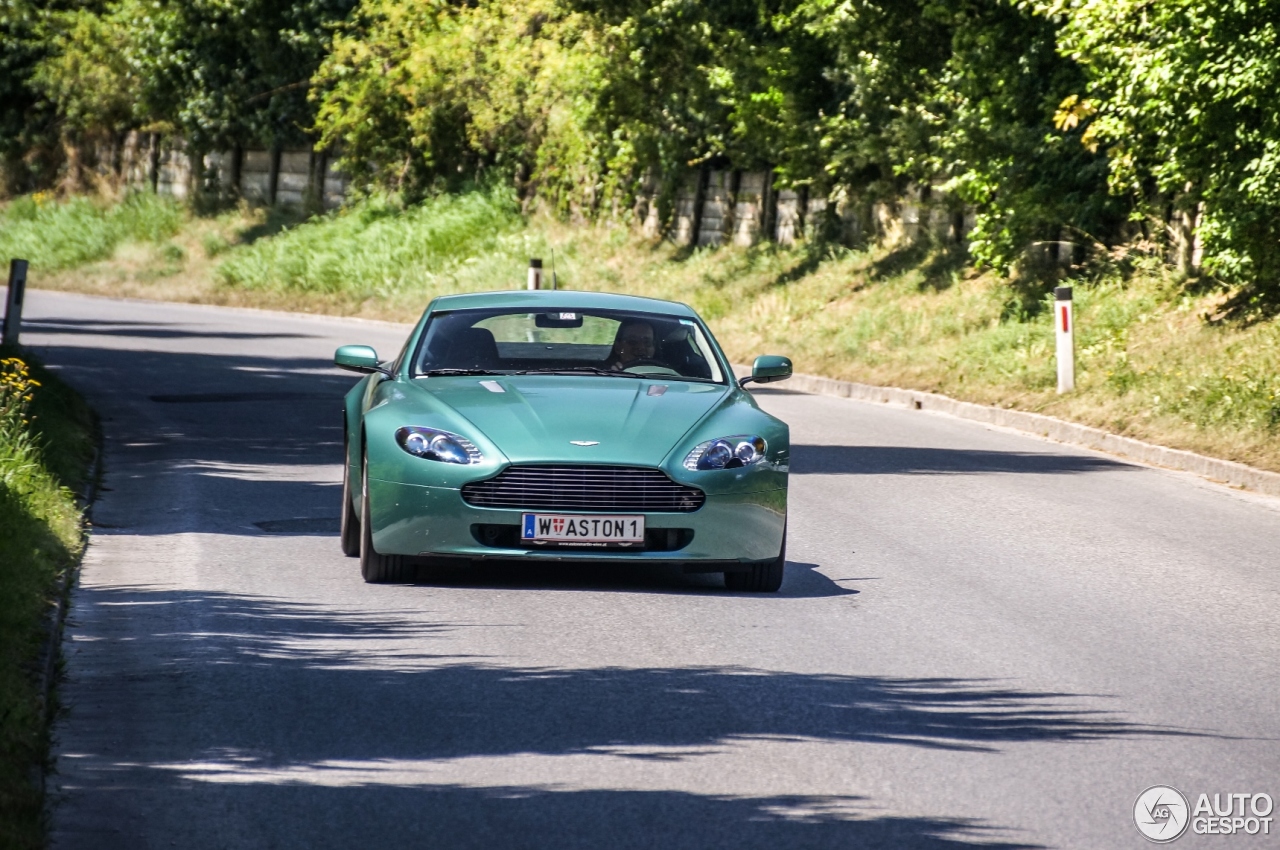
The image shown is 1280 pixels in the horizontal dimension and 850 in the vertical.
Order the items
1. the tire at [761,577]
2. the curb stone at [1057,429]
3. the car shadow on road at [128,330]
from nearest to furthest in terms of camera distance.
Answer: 1. the tire at [761,577]
2. the curb stone at [1057,429]
3. the car shadow on road at [128,330]

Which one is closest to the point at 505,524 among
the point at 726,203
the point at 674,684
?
the point at 674,684

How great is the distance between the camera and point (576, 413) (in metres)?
9.67

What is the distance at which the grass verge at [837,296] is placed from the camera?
19.7 m

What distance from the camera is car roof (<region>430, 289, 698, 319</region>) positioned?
1103 cm

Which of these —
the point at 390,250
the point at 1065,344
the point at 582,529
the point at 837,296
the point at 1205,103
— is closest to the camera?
the point at 582,529

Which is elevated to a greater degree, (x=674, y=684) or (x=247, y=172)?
(x=247, y=172)

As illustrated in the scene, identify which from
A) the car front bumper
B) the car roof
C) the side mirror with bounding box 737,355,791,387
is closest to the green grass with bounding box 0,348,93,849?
the car front bumper

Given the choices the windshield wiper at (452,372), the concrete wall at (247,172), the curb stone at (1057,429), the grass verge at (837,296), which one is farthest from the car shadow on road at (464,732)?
the concrete wall at (247,172)

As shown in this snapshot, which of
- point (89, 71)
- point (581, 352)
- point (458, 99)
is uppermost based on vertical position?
point (89, 71)

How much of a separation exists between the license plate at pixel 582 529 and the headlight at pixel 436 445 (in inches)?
16.1

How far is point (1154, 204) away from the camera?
80.6 feet

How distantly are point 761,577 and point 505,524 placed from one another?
136cm

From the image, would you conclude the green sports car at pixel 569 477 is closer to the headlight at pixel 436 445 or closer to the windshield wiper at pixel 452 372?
the headlight at pixel 436 445

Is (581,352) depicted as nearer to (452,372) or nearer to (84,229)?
(452,372)
